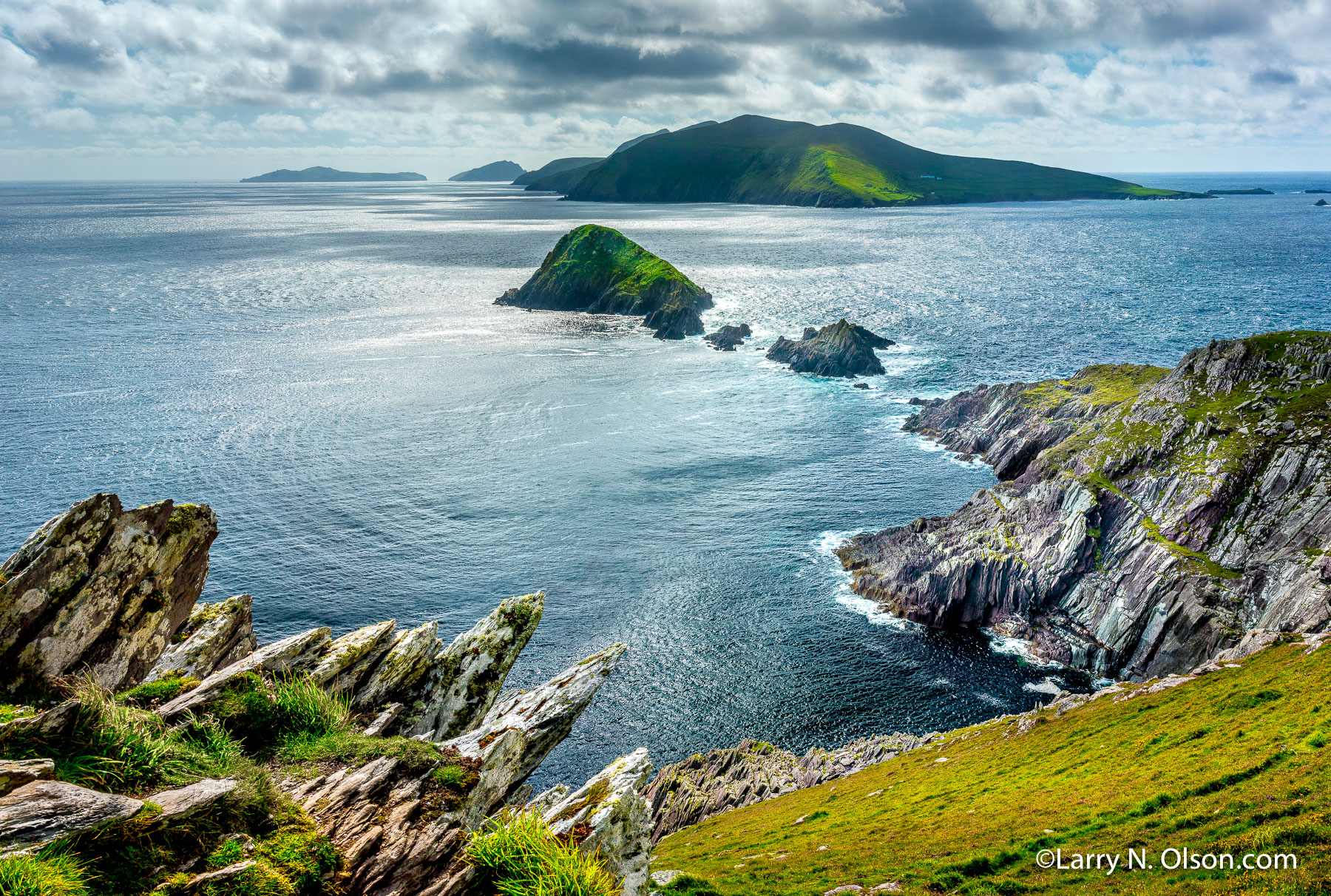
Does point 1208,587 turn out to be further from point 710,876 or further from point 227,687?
point 227,687

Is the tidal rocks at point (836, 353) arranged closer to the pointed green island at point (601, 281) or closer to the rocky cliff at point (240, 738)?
the pointed green island at point (601, 281)

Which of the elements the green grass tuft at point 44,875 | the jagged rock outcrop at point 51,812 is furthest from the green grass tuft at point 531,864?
the green grass tuft at point 44,875

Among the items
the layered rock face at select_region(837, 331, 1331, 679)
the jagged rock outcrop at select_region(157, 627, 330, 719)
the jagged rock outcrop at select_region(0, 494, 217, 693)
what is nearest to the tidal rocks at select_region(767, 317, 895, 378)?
the layered rock face at select_region(837, 331, 1331, 679)

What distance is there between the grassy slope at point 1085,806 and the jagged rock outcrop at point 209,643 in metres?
19.4

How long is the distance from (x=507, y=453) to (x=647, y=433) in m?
20.1

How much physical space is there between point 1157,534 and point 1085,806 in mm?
41416

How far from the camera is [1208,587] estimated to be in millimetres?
53094

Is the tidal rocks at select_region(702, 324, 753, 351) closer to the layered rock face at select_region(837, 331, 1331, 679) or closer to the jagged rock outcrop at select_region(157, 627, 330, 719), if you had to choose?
the layered rock face at select_region(837, 331, 1331, 679)

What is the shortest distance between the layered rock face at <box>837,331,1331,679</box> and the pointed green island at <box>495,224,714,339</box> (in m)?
114

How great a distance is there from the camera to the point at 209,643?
26.2 meters

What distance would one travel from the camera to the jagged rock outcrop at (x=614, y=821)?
16.1 m

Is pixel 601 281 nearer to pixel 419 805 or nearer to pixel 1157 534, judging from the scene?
pixel 1157 534

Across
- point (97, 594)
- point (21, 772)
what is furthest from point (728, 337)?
point (21, 772)

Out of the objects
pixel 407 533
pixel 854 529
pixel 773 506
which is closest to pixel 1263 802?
pixel 854 529
